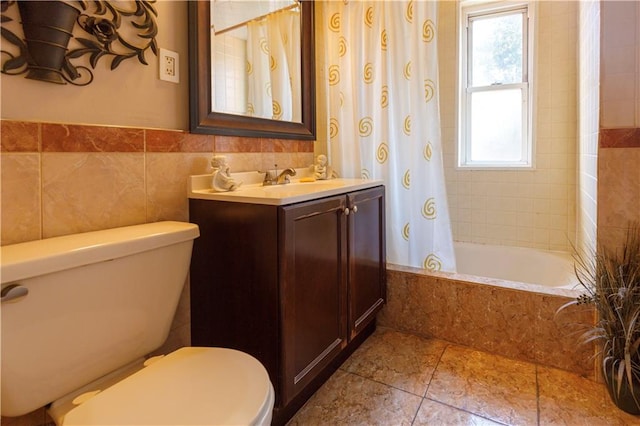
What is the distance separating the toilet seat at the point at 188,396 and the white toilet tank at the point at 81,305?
0.12 meters

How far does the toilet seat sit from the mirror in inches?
34.6

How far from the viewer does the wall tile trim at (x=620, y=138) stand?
143 cm

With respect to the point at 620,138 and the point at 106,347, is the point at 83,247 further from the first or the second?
the point at 620,138

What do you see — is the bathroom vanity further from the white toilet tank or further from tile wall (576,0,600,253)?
tile wall (576,0,600,253)

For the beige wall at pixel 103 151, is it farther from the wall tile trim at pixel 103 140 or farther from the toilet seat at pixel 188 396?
the toilet seat at pixel 188 396

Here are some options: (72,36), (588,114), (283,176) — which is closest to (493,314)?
(588,114)

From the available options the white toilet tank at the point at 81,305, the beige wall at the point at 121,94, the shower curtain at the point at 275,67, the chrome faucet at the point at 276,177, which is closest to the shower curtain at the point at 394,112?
the shower curtain at the point at 275,67

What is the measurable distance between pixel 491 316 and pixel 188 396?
4.83ft

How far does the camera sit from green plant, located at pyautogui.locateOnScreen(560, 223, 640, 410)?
134cm

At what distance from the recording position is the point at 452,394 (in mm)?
1515

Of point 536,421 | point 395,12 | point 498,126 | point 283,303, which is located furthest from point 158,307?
point 498,126

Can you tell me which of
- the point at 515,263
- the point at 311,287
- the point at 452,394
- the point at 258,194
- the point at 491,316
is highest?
the point at 258,194

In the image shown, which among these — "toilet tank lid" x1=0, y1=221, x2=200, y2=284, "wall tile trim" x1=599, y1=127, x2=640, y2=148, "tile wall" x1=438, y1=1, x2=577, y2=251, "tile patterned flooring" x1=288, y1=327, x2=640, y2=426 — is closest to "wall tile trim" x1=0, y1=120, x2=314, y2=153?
"toilet tank lid" x1=0, y1=221, x2=200, y2=284

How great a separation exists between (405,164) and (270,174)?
2.53 feet
